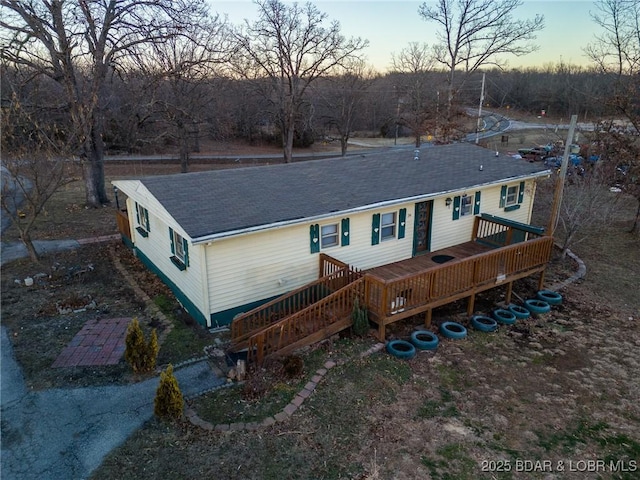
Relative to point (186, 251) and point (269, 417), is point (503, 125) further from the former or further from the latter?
point (269, 417)

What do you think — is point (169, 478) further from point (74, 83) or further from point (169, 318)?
point (74, 83)

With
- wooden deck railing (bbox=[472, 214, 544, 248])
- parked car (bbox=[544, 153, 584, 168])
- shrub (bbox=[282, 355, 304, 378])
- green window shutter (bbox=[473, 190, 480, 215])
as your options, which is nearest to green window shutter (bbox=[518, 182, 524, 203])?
wooden deck railing (bbox=[472, 214, 544, 248])

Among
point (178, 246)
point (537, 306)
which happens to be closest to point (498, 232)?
point (537, 306)

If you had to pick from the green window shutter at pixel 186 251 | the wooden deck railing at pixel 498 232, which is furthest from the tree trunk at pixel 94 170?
the wooden deck railing at pixel 498 232

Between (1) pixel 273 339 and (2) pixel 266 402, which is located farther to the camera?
(1) pixel 273 339

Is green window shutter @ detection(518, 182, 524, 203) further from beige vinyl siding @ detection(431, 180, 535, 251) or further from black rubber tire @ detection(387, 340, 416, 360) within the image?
black rubber tire @ detection(387, 340, 416, 360)

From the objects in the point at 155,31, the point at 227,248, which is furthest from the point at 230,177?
the point at 155,31

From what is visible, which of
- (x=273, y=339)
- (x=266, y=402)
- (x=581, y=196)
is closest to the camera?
(x=266, y=402)
